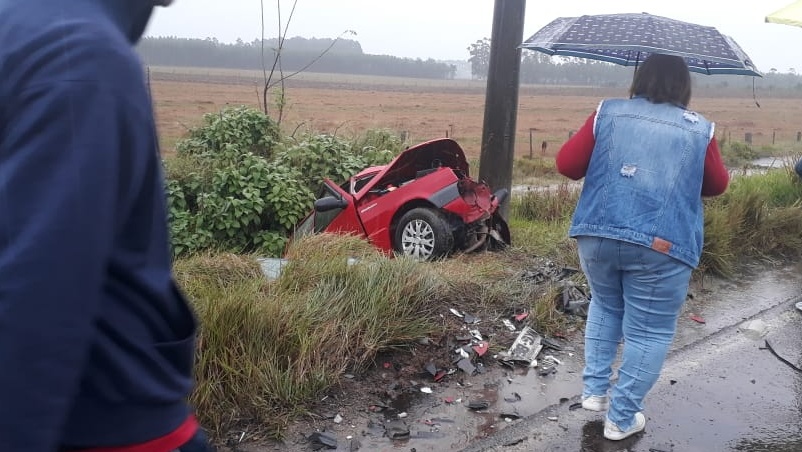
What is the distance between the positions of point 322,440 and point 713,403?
236 cm

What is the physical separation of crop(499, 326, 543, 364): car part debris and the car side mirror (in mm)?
2674

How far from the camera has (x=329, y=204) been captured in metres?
7.18

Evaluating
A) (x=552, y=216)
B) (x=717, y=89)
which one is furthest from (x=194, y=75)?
(x=552, y=216)

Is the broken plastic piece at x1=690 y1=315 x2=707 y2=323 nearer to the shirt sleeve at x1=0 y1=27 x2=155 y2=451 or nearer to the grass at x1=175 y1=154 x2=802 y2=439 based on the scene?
the grass at x1=175 y1=154 x2=802 y2=439

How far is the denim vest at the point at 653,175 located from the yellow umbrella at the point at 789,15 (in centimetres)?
311

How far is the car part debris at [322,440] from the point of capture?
3721mm

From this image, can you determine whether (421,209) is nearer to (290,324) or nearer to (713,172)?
(290,324)

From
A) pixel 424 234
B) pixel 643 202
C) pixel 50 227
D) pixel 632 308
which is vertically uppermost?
pixel 50 227

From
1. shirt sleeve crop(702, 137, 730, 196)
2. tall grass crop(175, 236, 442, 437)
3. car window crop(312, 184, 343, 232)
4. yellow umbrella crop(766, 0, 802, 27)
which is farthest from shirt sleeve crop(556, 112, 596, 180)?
car window crop(312, 184, 343, 232)

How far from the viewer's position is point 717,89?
85562 mm

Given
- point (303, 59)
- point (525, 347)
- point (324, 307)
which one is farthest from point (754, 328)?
point (303, 59)

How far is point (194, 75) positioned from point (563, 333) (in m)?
71.1

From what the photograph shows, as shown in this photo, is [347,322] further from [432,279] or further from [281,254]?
[281,254]

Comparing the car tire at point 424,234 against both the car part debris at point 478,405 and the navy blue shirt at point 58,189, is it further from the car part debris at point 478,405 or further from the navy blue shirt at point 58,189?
the navy blue shirt at point 58,189
